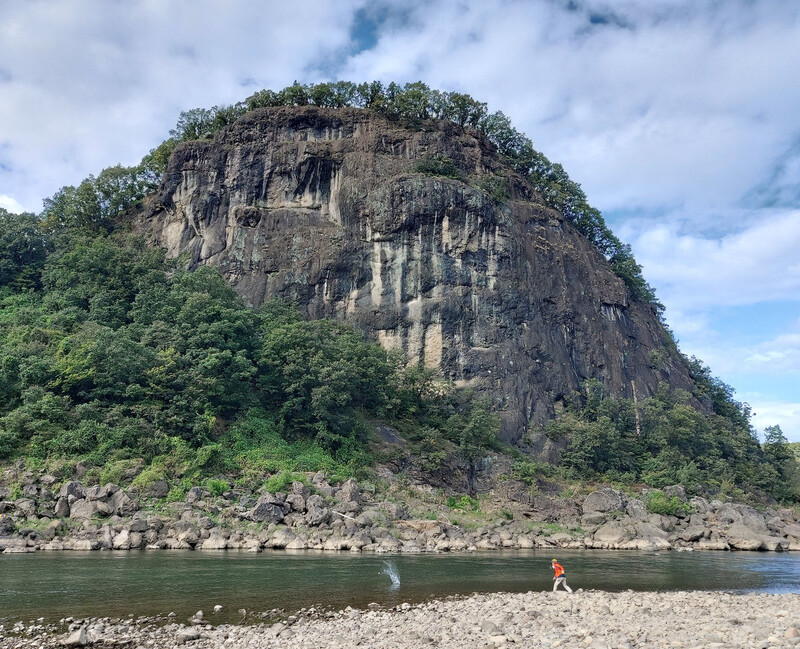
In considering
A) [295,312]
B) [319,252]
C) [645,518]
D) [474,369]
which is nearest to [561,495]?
[645,518]

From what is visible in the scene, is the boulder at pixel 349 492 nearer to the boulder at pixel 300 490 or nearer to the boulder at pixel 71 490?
the boulder at pixel 300 490

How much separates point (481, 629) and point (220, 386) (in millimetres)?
29665

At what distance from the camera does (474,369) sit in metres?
55.5

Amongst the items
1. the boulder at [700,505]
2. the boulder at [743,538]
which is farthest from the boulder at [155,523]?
the boulder at [700,505]

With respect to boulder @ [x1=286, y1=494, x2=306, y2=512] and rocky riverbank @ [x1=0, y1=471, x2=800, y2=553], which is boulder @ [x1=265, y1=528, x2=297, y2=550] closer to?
rocky riverbank @ [x1=0, y1=471, x2=800, y2=553]

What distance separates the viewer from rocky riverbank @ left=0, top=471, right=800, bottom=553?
3022cm

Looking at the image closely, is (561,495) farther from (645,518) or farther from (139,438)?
(139,438)

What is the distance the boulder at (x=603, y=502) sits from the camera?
4381 cm

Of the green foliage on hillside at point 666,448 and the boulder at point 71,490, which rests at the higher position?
the green foliage on hillside at point 666,448

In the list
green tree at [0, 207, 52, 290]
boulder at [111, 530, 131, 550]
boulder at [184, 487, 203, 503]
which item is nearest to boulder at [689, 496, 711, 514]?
boulder at [184, 487, 203, 503]

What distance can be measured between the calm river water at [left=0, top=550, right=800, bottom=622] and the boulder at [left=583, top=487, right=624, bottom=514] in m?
10.0

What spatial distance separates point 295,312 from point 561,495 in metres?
25.7

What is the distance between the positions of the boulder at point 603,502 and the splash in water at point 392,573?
844 inches

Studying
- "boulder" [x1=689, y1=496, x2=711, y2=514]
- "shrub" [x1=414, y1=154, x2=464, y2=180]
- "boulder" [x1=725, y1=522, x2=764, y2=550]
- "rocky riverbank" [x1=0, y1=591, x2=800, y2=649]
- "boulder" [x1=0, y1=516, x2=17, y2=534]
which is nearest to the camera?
"rocky riverbank" [x1=0, y1=591, x2=800, y2=649]
